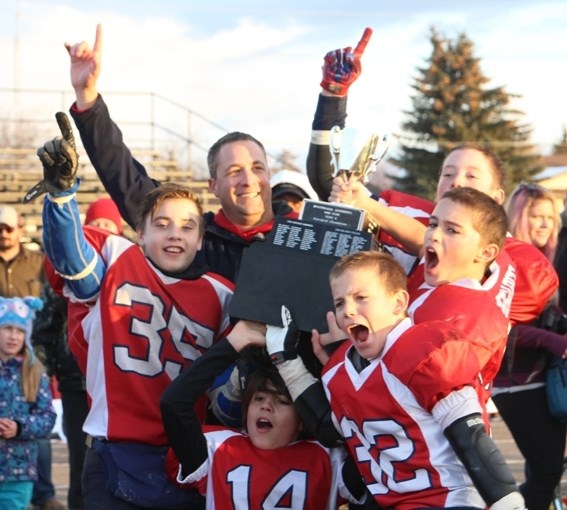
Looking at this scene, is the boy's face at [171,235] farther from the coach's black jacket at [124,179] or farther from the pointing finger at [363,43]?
the pointing finger at [363,43]

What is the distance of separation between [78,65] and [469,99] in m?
37.5

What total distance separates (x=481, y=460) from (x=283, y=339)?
861 millimetres

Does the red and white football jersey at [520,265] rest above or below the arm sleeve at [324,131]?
below

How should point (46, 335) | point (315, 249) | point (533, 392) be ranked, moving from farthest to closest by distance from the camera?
1. point (46, 335)
2. point (533, 392)
3. point (315, 249)

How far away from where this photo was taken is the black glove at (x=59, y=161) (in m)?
3.87

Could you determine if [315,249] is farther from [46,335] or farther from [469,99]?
[469,99]

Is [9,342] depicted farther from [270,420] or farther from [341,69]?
[341,69]

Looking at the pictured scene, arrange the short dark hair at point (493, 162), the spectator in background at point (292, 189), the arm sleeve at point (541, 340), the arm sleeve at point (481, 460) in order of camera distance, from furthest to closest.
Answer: the spectator in background at point (292, 189) → the arm sleeve at point (541, 340) → the short dark hair at point (493, 162) → the arm sleeve at point (481, 460)

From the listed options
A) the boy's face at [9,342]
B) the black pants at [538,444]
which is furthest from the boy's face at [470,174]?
A: the boy's face at [9,342]

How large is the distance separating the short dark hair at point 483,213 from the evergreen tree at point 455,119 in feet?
115

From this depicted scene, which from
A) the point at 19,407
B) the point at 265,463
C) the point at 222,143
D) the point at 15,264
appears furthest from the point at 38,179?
the point at 265,463

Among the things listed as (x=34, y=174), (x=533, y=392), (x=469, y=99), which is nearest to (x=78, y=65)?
(x=533, y=392)

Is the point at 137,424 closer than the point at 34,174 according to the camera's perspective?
Yes

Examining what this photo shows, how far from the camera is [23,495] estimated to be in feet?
22.6
